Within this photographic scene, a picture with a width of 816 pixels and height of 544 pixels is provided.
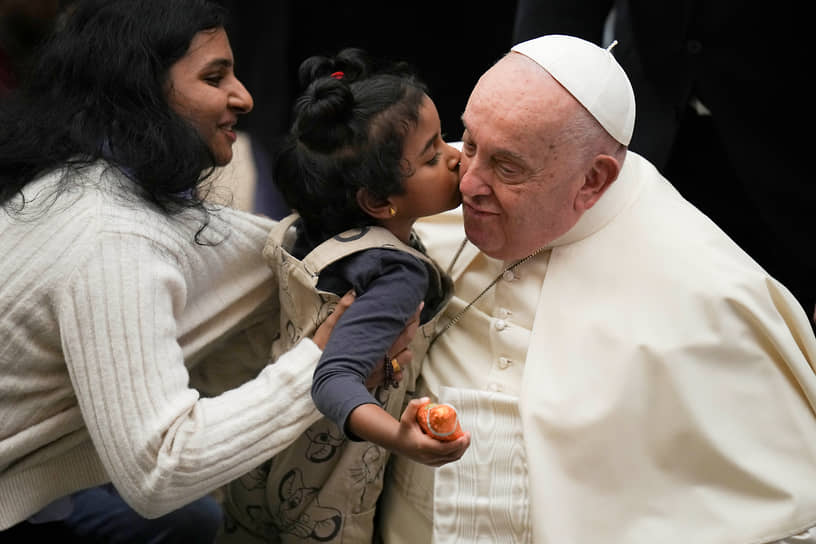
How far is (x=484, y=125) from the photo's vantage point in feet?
7.19

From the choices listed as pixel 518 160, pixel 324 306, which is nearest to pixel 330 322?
pixel 324 306

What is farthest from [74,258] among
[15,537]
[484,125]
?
[484,125]

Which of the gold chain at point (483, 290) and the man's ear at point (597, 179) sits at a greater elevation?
the man's ear at point (597, 179)

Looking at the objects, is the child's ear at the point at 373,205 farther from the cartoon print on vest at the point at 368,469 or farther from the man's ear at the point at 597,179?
the cartoon print on vest at the point at 368,469

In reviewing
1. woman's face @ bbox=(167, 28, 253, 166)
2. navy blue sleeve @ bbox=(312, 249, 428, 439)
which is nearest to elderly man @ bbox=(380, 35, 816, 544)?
navy blue sleeve @ bbox=(312, 249, 428, 439)

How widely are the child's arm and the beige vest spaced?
0.43 m

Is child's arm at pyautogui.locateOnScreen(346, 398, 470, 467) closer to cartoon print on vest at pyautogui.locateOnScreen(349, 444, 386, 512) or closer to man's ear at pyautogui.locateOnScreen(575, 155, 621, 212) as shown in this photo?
cartoon print on vest at pyautogui.locateOnScreen(349, 444, 386, 512)

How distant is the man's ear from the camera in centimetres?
224

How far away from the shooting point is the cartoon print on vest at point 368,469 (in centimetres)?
243

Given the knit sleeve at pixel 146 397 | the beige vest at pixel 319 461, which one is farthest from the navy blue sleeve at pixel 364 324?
the knit sleeve at pixel 146 397

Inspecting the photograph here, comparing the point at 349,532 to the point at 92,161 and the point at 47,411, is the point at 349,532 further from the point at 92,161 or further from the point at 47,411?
the point at 92,161

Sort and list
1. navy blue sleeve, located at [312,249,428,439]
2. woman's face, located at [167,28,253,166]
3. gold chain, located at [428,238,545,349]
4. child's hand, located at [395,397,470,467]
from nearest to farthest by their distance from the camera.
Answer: child's hand, located at [395,397,470,467] < navy blue sleeve, located at [312,249,428,439] < woman's face, located at [167,28,253,166] < gold chain, located at [428,238,545,349]

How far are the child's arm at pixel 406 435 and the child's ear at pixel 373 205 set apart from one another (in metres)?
0.56

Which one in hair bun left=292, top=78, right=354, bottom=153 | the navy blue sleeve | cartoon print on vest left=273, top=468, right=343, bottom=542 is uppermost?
hair bun left=292, top=78, right=354, bottom=153
